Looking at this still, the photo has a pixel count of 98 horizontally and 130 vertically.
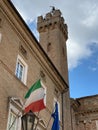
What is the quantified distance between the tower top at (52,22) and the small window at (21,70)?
14.8 metres

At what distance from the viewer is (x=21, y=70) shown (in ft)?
42.6

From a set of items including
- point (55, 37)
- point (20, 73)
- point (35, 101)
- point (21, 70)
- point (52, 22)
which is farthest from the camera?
point (52, 22)

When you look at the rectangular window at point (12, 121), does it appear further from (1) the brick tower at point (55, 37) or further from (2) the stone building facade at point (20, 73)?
(1) the brick tower at point (55, 37)

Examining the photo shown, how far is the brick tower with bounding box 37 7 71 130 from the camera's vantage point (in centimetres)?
2362

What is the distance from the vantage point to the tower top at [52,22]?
27.5 meters

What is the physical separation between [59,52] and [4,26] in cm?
1273

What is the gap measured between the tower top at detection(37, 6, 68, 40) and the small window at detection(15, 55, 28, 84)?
1479 cm

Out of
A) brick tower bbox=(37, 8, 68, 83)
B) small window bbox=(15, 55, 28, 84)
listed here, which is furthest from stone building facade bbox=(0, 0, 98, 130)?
brick tower bbox=(37, 8, 68, 83)

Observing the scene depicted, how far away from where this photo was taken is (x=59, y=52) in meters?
24.1

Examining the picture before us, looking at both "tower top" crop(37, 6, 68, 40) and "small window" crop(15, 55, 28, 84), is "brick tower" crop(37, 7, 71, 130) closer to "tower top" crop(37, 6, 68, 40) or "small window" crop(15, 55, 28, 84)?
Result: "tower top" crop(37, 6, 68, 40)

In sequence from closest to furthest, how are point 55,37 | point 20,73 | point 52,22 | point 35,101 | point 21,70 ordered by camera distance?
point 35,101
point 20,73
point 21,70
point 55,37
point 52,22

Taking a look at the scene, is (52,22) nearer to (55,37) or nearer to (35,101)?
(55,37)

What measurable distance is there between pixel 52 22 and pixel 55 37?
2580mm

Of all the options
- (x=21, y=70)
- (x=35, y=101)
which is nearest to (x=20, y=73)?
(x=21, y=70)
